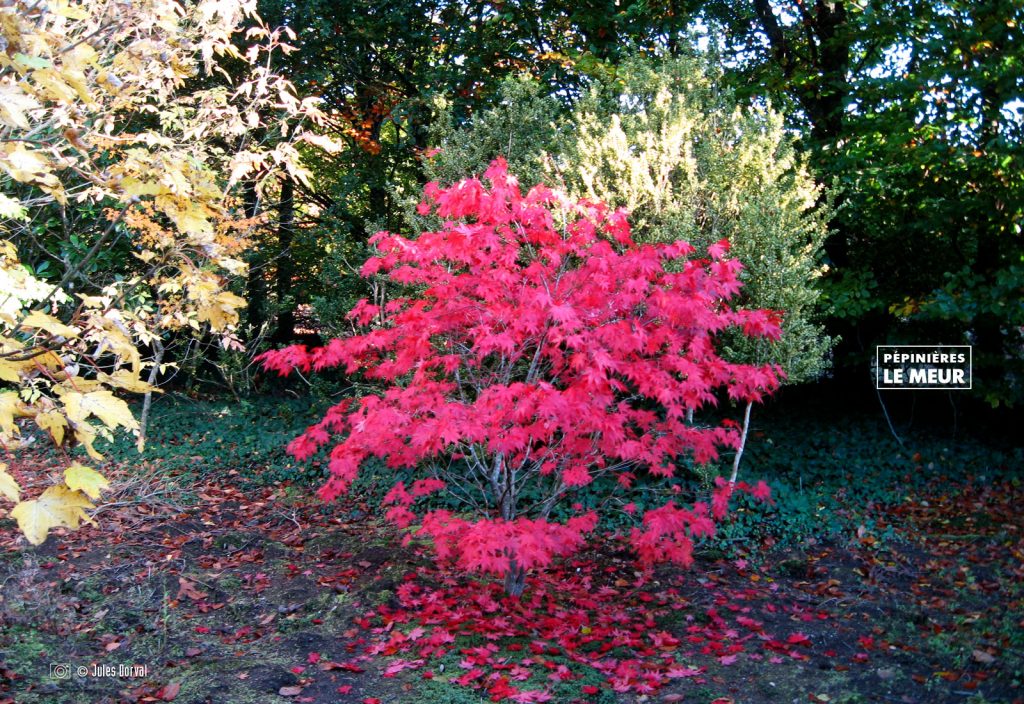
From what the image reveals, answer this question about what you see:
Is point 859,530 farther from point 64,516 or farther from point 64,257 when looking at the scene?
point 64,257

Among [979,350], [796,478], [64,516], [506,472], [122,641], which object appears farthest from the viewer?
[979,350]

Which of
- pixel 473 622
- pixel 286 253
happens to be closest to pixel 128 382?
pixel 473 622

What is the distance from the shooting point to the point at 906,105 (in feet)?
25.0

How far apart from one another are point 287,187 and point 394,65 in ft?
7.55

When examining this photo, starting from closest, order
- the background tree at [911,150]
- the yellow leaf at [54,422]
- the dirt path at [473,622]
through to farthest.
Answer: the yellow leaf at [54,422] → the dirt path at [473,622] → the background tree at [911,150]

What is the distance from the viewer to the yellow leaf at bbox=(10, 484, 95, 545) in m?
1.97

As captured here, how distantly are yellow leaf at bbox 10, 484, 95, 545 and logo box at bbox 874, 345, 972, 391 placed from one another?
871 centimetres

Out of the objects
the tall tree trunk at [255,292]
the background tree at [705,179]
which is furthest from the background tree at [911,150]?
the tall tree trunk at [255,292]

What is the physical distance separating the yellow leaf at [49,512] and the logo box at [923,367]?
871 cm

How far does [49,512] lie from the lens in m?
2.01

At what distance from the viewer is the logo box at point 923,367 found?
8.90 meters

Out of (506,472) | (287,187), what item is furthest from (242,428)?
(506,472)

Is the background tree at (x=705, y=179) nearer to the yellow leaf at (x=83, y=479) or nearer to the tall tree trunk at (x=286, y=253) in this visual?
the tall tree trunk at (x=286, y=253)

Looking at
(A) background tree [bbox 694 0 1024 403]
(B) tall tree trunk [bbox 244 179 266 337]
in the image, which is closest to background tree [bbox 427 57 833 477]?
(A) background tree [bbox 694 0 1024 403]
